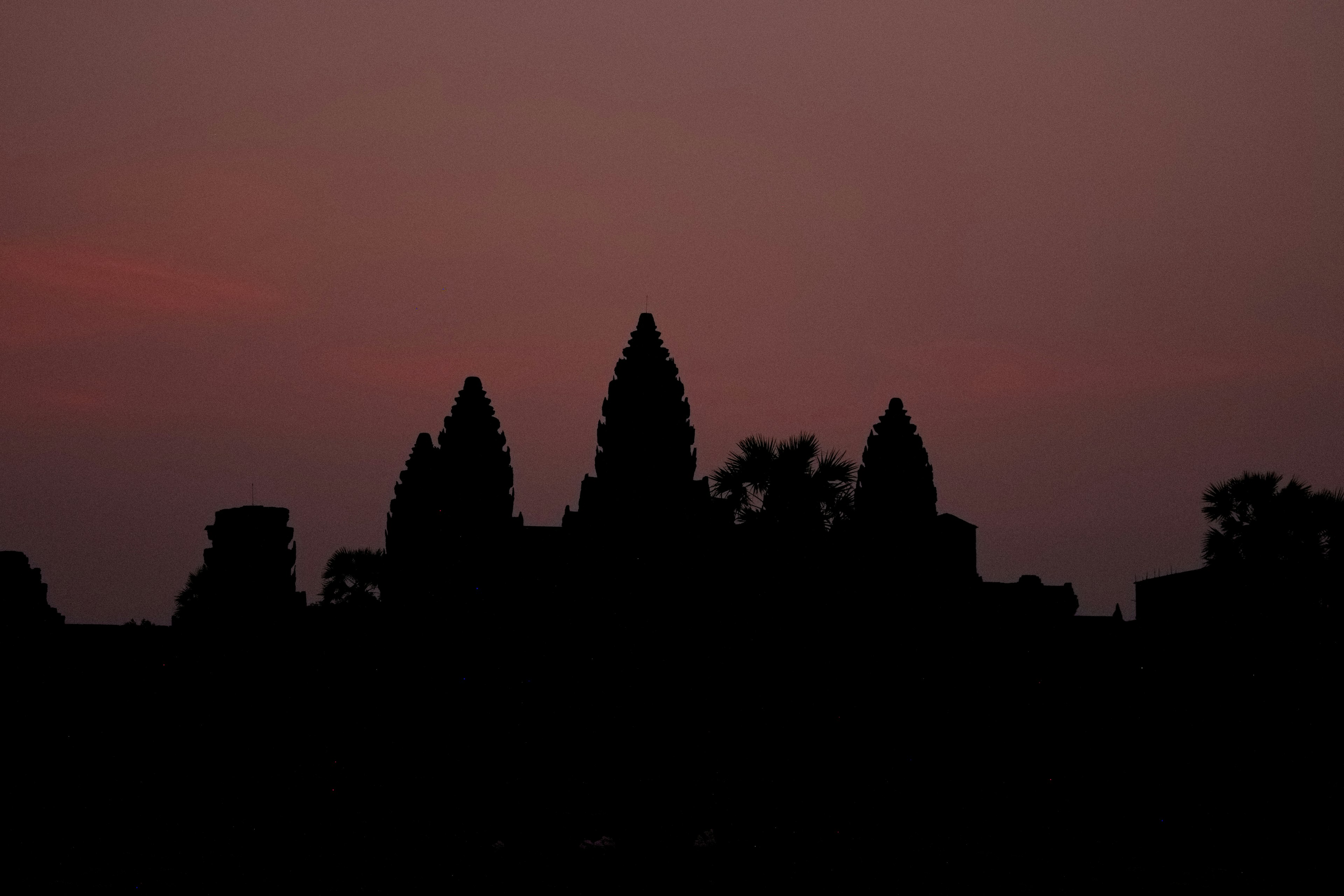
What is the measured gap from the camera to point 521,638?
1866 inches

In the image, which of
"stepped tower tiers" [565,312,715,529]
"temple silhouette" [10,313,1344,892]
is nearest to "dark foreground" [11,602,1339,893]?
"temple silhouette" [10,313,1344,892]

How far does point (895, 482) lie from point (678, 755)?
1261cm

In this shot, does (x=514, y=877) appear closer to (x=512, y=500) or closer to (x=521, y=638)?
(x=521, y=638)

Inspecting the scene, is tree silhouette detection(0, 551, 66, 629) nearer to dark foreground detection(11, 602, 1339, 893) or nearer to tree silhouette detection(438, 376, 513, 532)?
dark foreground detection(11, 602, 1339, 893)

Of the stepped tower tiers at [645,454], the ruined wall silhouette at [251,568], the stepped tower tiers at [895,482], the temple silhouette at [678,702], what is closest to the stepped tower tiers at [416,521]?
the temple silhouette at [678,702]

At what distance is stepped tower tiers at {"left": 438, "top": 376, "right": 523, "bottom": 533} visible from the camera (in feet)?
179

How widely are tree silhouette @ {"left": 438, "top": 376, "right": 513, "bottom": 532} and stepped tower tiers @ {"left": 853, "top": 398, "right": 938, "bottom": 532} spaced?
10556 millimetres

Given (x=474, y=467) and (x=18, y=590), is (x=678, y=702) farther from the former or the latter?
(x=18, y=590)

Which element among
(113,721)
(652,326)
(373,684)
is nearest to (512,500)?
(652,326)

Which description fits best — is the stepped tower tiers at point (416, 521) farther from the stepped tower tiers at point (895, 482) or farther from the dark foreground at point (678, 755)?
the stepped tower tiers at point (895, 482)

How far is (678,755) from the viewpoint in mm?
44094

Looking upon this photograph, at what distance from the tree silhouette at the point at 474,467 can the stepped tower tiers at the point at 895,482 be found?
10.6 metres

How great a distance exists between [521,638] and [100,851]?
16.5m

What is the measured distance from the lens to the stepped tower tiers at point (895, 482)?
52469 millimetres
